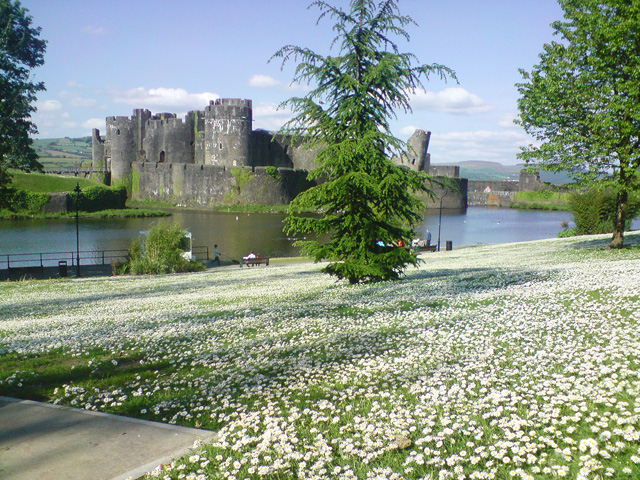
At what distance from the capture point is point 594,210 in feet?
138

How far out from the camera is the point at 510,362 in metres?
6.84

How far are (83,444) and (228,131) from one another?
276ft

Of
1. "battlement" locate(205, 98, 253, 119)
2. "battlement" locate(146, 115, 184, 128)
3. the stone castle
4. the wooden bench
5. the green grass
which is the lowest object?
the wooden bench

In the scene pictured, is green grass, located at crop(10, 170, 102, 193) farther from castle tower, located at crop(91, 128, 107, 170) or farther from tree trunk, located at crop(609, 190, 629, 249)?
tree trunk, located at crop(609, 190, 629, 249)

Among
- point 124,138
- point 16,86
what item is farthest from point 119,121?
point 16,86

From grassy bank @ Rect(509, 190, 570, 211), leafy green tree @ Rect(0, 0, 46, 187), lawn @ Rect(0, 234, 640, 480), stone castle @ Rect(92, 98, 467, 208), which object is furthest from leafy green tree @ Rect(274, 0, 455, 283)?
grassy bank @ Rect(509, 190, 570, 211)

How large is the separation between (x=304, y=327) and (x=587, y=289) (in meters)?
6.31

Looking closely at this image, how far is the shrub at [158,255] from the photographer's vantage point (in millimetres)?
30453

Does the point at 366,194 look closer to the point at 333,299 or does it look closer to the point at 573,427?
the point at 333,299

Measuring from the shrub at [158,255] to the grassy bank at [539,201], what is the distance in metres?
95.5

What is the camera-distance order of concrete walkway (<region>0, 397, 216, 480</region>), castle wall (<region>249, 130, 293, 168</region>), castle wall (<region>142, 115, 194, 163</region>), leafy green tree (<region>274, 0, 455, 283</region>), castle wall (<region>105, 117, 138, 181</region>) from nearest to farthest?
concrete walkway (<region>0, 397, 216, 480</region>) < leafy green tree (<region>274, 0, 455, 283</region>) < castle wall (<region>249, 130, 293, 168</region>) < castle wall (<region>142, 115, 194, 163</region>) < castle wall (<region>105, 117, 138, 181</region>)

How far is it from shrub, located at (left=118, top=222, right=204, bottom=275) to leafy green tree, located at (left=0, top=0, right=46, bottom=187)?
706 cm

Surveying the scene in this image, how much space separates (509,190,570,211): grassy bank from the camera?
4426 inches

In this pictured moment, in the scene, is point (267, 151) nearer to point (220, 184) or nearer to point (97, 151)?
point (220, 184)
